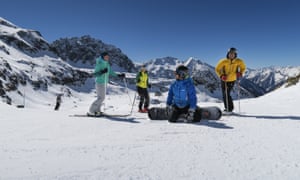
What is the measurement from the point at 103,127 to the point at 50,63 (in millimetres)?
134292

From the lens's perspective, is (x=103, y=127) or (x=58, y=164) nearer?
(x=58, y=164)

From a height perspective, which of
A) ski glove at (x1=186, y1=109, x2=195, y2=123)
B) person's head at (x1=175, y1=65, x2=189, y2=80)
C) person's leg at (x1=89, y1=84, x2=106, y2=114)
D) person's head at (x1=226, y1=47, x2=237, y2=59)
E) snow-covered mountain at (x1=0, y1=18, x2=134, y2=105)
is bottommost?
ski glove at (x1=186, y1=109, x2=195, y2=123)

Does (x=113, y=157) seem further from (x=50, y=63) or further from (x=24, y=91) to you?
(x=50, y=63)

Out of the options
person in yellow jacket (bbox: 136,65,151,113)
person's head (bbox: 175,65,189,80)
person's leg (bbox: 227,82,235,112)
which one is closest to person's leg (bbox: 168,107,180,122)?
person's head (bbox: 175,65,189,80)

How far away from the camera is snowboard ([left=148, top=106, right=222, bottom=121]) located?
6713mm

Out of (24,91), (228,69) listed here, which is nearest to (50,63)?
(24,91)

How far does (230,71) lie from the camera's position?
28.2 ft

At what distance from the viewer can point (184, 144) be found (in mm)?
3947

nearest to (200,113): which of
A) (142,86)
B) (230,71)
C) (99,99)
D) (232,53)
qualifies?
(230,71)

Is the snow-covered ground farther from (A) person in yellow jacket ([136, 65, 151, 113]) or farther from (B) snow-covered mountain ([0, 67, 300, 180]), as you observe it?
(A) person in yellow jacket ([136, 65, 151, 113])

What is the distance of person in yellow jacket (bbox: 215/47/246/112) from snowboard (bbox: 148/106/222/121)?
1.87 m

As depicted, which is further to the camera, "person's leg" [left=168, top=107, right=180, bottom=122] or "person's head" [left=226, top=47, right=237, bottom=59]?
"person's head" [left=226, top=47, right=237, bottom=59]

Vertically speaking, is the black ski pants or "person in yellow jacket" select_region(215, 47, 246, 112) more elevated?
"person in yellow jacket" select_region(215, 47, 246, 112)

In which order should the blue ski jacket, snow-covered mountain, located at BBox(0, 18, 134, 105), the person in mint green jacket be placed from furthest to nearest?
snow-covered mountain, located at BBox(0, 18, 134, 105), the person in mint green jacket, the blue ski jacket
